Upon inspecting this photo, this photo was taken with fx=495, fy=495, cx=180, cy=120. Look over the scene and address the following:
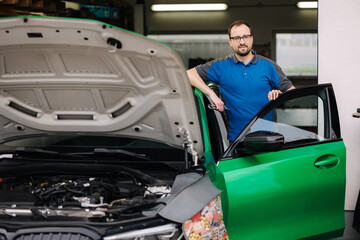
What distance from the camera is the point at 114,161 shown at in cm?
331

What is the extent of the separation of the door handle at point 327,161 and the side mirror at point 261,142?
35cm

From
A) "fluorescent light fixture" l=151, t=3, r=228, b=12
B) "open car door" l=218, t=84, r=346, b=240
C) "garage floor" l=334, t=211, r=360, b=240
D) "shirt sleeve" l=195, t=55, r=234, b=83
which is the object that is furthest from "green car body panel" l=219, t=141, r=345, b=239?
"fluorescent light fixture" l=151, t=3, r=228, b=12

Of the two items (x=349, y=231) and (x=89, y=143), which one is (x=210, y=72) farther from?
(x=349, y=231)

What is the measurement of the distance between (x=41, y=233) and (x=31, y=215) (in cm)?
24

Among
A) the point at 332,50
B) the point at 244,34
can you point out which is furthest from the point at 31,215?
the point at 332,50

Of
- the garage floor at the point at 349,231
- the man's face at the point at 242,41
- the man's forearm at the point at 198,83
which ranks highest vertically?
the man's face at the point at 242,41

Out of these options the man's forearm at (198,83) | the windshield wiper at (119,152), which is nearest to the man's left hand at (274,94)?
the man's forearm at (198,83)

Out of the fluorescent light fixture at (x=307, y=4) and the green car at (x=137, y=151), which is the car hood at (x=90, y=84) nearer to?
the green car at (x=137, y=151)

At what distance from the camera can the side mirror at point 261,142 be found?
3.12 metres

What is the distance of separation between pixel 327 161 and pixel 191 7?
8.90 m

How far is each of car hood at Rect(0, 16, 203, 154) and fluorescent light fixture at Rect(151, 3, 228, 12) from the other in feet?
29.0

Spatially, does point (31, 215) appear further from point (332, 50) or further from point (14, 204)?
point (332, 50)

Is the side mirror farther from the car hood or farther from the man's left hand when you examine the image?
the man's left hand

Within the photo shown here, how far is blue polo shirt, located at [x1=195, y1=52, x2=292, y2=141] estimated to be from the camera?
3.97 metres
